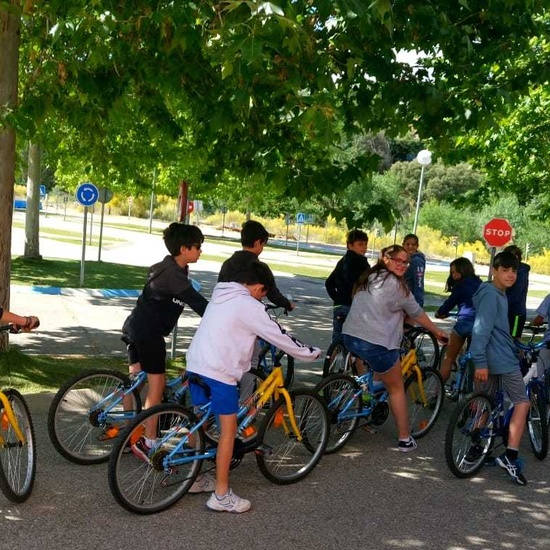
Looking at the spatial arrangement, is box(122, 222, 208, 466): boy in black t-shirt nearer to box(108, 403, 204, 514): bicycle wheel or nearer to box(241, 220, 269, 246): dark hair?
box(108, 403, 204, 514): bicycle wheel

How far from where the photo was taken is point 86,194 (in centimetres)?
1755

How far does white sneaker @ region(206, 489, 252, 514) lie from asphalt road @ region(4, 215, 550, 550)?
0.05 metres

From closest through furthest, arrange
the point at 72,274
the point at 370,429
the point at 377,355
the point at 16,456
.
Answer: the point at 16,456 < the point at 377,355 < the point at 370,429 < the point at 72,274

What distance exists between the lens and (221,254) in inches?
1353

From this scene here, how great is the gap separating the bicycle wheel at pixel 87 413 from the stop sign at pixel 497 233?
1285 centimetres

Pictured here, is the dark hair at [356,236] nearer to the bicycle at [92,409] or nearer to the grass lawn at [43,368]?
the grass lawn at [43,368]

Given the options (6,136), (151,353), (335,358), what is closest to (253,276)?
(151,353)

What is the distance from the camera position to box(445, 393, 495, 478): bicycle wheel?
5.68 m

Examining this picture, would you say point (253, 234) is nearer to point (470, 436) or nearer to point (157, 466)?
point (470, 436)

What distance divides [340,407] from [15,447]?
8.68ft

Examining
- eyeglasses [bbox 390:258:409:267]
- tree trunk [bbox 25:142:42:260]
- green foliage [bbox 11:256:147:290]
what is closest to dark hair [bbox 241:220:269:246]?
eyeglasses [bbox 390:258:409:267]

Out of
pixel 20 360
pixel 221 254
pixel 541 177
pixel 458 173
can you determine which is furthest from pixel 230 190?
pixel 458 173

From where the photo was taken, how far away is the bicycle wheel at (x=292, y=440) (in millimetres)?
5262

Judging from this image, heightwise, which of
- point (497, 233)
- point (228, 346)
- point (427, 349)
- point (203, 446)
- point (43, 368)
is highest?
point (497, 233)
